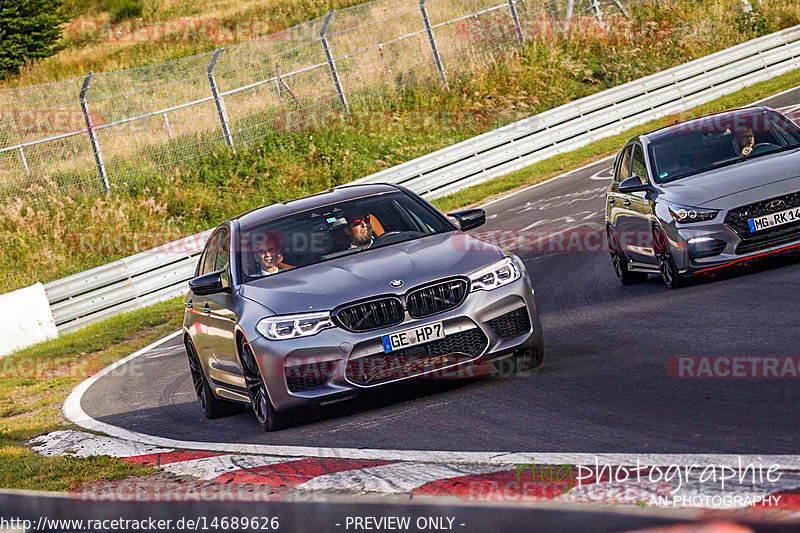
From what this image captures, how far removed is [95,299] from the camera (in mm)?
20781

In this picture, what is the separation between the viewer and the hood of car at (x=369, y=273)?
8.03 meters

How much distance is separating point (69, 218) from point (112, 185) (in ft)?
5.66

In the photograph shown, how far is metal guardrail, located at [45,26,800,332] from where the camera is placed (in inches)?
823

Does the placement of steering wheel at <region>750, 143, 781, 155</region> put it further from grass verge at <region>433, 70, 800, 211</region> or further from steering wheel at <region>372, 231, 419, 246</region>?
grass verge at <region>433, 70, 800, 211</region>

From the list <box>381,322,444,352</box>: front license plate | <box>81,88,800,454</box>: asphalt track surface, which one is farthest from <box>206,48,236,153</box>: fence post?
<box>381,322,444,352</box>: front license plate

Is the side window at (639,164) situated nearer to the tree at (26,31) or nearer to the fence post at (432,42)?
the fence post at (432,42)

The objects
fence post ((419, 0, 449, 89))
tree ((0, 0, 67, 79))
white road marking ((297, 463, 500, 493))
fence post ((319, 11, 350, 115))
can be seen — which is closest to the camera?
white road marking ((297, 463, 500, 493))

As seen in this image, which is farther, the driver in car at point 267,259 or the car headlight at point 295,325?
the driver in car at point 267,259

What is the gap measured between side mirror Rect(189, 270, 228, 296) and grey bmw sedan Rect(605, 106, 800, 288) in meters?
4.56

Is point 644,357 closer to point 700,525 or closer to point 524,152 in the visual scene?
point 700,525

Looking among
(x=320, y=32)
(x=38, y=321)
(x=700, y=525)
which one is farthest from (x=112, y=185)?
(x=700, y=525)

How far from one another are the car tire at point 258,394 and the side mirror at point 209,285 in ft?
2.40

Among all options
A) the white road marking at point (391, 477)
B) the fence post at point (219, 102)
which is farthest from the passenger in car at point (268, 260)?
the fence post at point (219, 102)

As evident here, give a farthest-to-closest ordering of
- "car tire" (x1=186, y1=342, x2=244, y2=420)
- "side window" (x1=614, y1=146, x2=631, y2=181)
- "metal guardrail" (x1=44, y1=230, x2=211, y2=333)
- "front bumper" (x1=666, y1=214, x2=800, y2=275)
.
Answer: "metal guardrail" (x1=44, y1=230, x2=211, y2=333), "side window" (x1=614, y1=146, x2=631, y2=181), "front bumper" (x1=666, y1=214, x2=800, y2=275), "car tire" (x1=186, y1=342, x2=244, y2=420)
